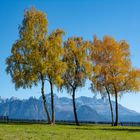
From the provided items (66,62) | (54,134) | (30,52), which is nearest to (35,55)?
(30,52)

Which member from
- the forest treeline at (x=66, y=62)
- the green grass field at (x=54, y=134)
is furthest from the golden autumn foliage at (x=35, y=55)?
the green grass field at (x=54, y=134)

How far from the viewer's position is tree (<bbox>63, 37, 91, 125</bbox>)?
76.2 m

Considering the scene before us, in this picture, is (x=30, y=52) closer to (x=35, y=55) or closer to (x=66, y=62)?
(x=35, y=55)

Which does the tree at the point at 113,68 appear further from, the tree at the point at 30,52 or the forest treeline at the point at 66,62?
the tree at the point at 30,52

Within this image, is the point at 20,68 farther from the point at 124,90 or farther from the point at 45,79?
the point at 124,90

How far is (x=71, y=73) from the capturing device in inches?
3012

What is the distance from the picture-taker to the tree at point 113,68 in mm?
74375

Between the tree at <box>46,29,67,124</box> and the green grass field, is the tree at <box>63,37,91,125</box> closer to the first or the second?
the tree at <box>46,29,67,124</box>

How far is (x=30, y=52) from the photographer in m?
67.8

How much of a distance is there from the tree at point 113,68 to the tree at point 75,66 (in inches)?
71.2

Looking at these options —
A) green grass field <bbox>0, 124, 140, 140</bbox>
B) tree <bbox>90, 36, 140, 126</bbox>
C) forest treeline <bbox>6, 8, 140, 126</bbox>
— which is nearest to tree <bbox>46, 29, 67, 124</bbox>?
forest treeline <bbox>6, 8, 140, 126</bbox>

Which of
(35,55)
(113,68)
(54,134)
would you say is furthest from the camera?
(113,68)

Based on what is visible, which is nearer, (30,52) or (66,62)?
(30,52)

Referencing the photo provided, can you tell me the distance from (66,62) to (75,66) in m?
1.94
